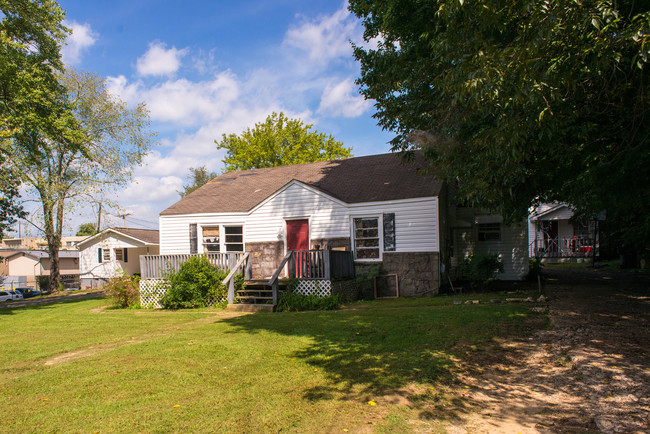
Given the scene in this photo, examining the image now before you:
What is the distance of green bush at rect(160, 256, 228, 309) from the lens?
13.2 m

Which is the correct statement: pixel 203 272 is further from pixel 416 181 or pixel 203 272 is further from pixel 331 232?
pixel 416 181

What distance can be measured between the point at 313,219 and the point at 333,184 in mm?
2519

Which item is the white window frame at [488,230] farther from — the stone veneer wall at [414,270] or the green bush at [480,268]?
the stone veneer wall at [414,270]

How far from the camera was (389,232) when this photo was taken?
14.7 meters

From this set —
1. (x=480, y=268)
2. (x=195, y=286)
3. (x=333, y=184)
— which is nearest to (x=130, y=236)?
(x=333, y=184)

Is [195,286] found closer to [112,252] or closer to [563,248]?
[112,252]

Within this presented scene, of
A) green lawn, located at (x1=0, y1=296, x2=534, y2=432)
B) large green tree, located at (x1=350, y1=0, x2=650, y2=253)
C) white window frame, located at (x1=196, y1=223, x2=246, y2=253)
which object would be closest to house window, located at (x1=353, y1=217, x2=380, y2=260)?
large green tree, located at (x1=350, y1=0, x2=650, y2=253)

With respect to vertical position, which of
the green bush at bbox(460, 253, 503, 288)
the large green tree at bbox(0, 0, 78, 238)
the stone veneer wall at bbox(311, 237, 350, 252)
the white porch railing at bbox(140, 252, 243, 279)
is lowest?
the green bush at bbox(460, 253, 503, 288)

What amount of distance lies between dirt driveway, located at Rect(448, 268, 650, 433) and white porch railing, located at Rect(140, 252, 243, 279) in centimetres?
927

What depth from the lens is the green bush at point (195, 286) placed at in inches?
521

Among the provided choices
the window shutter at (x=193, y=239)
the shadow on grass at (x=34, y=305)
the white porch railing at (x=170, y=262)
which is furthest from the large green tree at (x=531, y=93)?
the shadow on grass at (x=34, y=305)

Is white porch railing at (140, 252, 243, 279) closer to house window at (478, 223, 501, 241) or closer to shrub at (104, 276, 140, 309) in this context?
shrub at (104, 276, 140, 309)

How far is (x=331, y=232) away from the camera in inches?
608

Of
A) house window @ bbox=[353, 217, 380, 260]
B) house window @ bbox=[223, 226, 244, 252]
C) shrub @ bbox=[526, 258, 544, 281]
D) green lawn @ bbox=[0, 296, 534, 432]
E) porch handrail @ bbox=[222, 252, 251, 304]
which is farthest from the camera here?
shrub @ bbox=[526, 258, 544, 281]
